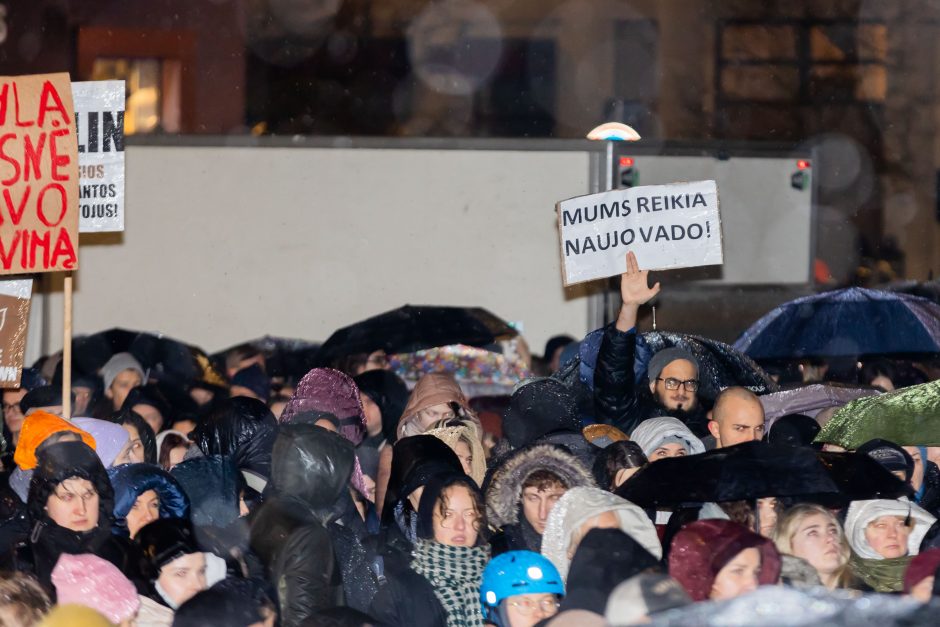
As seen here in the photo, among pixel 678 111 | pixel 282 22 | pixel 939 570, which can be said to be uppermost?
pixel 282 22

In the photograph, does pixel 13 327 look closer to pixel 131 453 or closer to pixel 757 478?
pixel 131 453

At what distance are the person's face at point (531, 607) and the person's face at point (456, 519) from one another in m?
0.60

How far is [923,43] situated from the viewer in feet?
47.7

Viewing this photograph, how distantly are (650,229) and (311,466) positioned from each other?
8.57 feet

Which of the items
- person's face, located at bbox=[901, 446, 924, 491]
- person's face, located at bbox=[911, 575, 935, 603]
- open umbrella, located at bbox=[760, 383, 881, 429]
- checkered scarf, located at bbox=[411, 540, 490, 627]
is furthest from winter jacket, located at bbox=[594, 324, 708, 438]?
person's face, located at bbox=[911, 575, 935, 603]

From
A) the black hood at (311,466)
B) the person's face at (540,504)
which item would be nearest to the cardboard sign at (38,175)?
the black hood at (311,466)

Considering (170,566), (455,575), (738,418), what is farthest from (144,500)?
(738,418)

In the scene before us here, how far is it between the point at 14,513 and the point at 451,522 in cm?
164

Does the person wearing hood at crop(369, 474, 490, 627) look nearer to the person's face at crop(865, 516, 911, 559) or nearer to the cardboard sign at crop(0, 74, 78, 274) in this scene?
the person's face at crop(865, 516, 911, 559)

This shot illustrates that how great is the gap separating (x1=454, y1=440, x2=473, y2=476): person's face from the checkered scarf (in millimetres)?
1019

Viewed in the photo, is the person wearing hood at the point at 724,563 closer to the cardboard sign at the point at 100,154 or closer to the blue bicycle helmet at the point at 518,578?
the blue bicycle helmet at the point at 518,578

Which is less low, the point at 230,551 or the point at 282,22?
the point at 282,22

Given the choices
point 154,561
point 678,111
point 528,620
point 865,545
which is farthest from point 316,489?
point 678,111

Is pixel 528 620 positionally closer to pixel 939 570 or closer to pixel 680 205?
pixel 939 570
